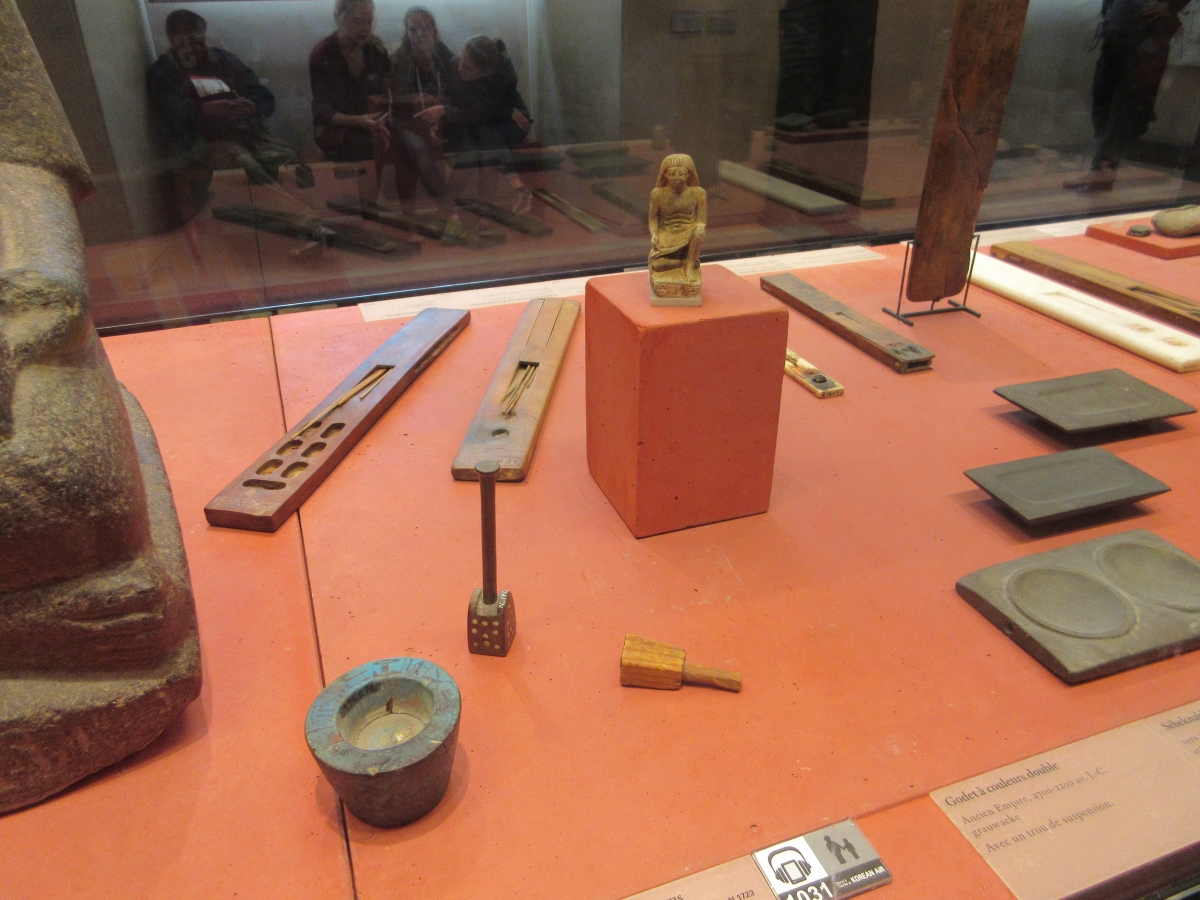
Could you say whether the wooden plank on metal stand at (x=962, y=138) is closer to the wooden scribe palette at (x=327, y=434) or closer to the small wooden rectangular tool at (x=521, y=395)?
the small wooden rectangular tool at (x=521, y=395)

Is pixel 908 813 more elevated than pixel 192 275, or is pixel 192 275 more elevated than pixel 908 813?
pixel 192 275

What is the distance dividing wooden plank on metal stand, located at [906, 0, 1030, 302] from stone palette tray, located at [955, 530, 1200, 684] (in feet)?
5.49

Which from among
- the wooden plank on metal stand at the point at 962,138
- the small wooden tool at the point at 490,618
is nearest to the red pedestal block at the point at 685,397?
the small wooden tool at the point at 490,618

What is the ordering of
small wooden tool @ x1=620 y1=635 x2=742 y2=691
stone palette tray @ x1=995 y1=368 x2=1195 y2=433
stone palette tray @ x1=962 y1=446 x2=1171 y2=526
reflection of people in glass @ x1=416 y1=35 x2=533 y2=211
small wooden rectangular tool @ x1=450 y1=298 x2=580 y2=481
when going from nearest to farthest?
small wooden tool @ x1=620 y1=635 x2=742 y2=691
stone palette tray @ x1=962 y1=446 x2=1171 y2=526
small wooden rectangular tool @ x1=450 y1=298 x2=580 y2=481
stone palette tray @ x1=995 y1=368 x2=1195 y2=433
reflection of people in glass @ x1=416 y1=35 x2=533 y2=211

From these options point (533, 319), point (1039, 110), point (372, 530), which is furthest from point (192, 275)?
point (1039, 110)

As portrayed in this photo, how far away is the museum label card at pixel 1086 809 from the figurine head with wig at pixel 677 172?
67.9 inches

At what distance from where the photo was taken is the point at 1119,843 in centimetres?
160

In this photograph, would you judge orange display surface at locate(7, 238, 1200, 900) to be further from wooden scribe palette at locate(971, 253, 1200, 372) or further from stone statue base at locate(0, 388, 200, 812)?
wooden scribe palette at locate(971, 253, 1200, 372)

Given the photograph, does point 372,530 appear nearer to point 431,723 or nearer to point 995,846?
point 431,723

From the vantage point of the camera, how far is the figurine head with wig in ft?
8.05

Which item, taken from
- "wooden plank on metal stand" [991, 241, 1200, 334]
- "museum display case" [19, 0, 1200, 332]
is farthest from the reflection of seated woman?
"wooden plank on metal stand" [991, 241, 1200, 334]

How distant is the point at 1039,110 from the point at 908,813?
5.91 meters

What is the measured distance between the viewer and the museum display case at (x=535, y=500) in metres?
1.58

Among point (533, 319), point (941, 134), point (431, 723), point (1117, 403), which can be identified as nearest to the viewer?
point (431, 723)
